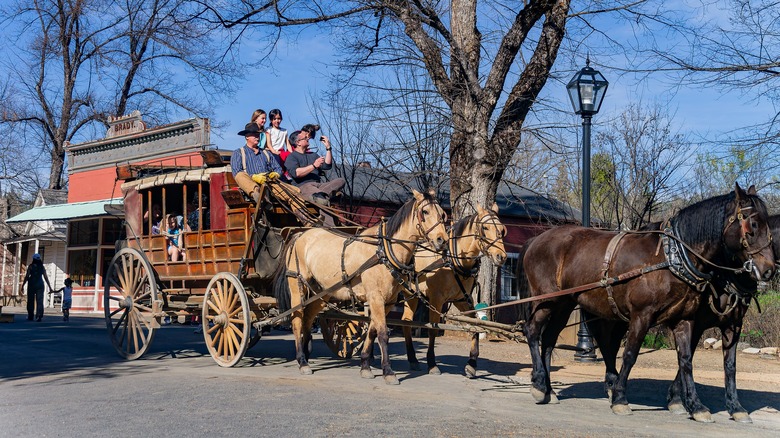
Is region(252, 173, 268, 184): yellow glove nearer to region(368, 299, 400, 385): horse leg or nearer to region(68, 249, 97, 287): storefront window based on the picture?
region(368, 299, 400, 385): horse leg

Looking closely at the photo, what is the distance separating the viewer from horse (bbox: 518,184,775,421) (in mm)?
7578

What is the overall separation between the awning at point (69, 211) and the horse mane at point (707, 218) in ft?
65.2

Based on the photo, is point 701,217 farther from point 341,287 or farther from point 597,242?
point 341,287

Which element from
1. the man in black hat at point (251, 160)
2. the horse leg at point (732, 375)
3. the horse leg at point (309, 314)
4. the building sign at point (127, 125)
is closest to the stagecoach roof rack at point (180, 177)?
the man in black hat at point (251, 160)

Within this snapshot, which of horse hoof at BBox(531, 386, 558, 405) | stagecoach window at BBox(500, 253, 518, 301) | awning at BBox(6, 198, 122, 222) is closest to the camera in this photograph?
horse hoof at BBox(531, 386, 558, 405)

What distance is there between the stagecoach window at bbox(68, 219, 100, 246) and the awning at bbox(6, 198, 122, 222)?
178 cm

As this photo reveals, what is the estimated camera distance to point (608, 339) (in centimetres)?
933

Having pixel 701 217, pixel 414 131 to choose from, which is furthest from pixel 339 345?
pixel 414 131

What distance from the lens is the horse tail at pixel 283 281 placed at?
11477mm

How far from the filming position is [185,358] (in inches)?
514

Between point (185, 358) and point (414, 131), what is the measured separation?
34.8ft

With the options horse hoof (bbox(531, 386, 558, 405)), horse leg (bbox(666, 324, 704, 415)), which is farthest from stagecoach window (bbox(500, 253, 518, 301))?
horse leg (bbox(666, 324, 704, 415))

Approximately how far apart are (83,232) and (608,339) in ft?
79.3

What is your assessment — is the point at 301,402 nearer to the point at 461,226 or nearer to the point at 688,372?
the point at 461,226
